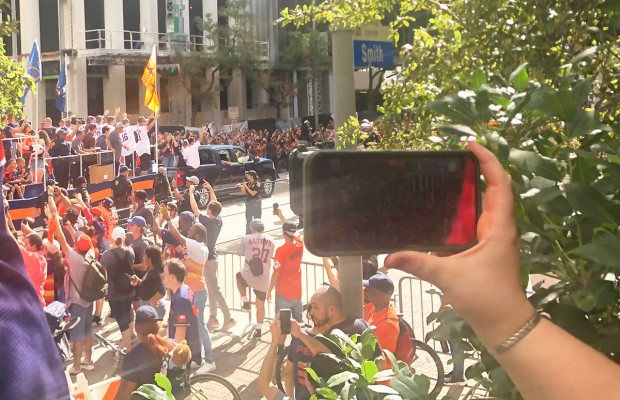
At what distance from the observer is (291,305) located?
292 inches

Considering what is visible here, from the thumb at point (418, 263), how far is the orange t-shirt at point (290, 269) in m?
6.38

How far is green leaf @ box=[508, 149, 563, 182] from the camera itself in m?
1.50

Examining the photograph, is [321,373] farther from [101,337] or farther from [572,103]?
[101,337]

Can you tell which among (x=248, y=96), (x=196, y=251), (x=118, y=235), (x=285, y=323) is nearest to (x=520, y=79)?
(x=285, y=323)

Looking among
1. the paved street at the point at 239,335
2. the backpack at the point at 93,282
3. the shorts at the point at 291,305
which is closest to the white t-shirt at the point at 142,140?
the paved street at the point at 239,335

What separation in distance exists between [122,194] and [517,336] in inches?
367

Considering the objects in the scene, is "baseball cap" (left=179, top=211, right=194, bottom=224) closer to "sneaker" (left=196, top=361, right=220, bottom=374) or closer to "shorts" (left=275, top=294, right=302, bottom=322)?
"shorts" (left=275, top=294, right=302, bottom=322)

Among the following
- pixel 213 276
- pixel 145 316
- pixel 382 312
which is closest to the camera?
pixel 145 316

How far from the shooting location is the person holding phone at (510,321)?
3.09ft

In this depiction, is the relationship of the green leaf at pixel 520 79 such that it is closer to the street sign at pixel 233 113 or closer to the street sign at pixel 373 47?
the street sign at pixel 373 47

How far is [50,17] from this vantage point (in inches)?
466

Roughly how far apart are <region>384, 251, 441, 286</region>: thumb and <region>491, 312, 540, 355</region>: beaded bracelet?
0.12 meters

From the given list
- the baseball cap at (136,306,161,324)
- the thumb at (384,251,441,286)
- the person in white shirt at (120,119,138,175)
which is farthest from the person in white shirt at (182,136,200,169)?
the thumb at (384,251,441,286)

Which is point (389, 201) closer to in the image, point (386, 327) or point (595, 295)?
point (595, 295)
